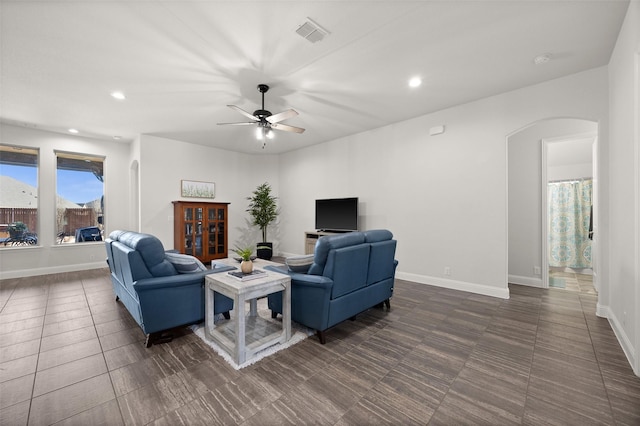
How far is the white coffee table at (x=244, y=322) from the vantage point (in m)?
2.18

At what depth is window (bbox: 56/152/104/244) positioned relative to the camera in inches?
221

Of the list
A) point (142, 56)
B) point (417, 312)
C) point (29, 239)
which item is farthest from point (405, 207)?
point (29, 239)

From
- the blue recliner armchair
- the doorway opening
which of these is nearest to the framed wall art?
the blue recliner armchair

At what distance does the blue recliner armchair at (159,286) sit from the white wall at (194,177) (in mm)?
3209

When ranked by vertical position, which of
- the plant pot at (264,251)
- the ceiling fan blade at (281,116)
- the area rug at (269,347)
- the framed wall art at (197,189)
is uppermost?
the ceiling fan blade at (281,116)

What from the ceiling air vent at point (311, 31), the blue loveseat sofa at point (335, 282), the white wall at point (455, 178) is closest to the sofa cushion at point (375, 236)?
the blue loveseat sofa at point (335, 282)

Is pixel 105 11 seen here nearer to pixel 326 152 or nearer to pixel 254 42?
pixel 254 42

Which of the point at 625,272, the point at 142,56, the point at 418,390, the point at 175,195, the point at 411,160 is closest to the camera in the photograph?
the point at 418,390

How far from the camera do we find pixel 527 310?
335cm

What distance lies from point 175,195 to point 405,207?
5.01 metres

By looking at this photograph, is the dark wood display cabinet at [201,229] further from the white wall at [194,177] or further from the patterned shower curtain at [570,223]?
the patterned shower curtain at [570,223]

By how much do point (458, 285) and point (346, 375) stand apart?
9.75 ft

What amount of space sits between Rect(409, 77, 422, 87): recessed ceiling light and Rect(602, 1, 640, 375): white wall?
179 cm

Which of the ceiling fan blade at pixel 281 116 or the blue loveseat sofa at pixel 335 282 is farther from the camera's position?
the ceiling fan blade at pixel 281 116
